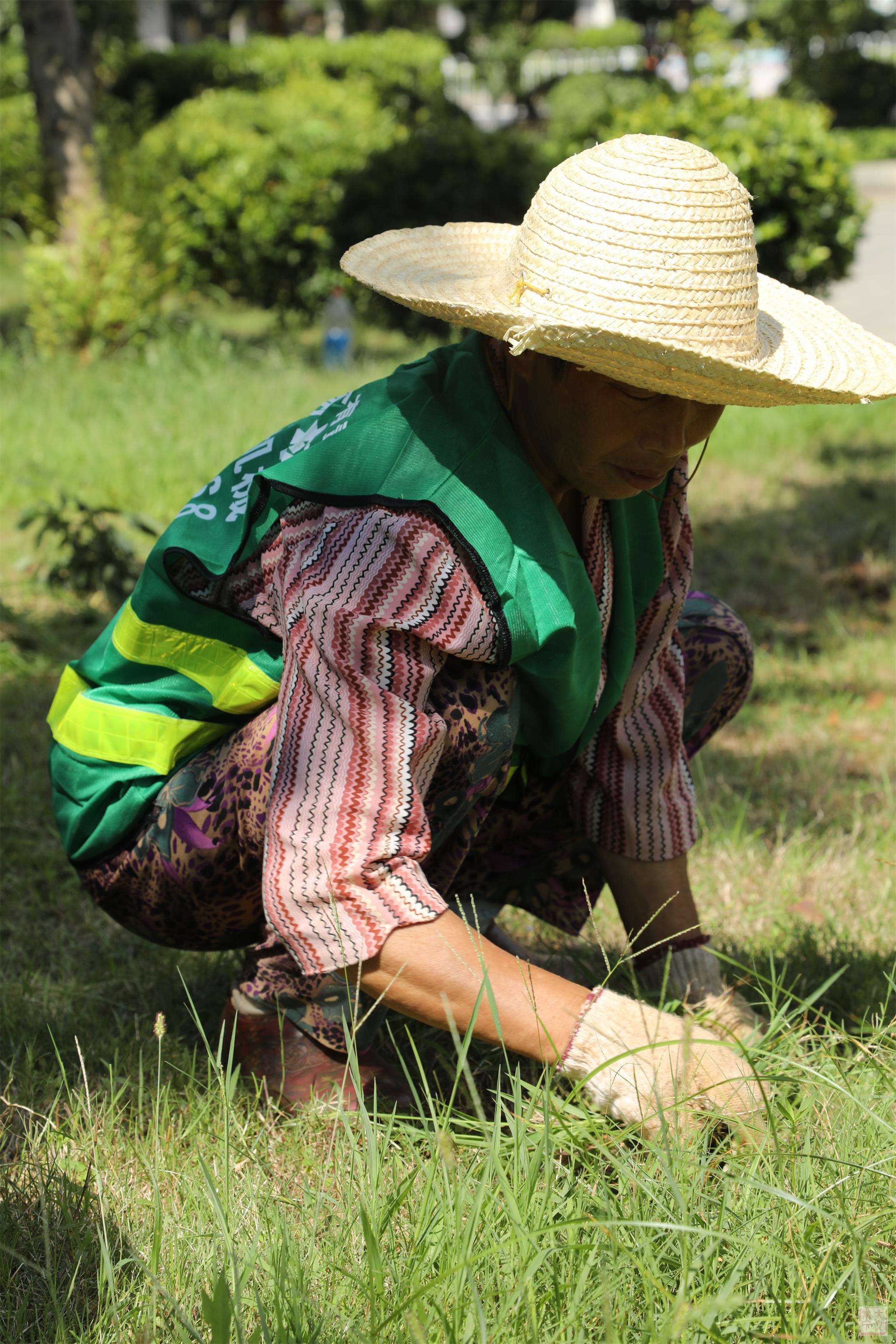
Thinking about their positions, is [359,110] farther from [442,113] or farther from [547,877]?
[547,877]

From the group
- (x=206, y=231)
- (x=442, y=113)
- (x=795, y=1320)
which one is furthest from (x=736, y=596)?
(x=442, y=113)

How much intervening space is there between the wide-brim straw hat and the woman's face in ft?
0.20

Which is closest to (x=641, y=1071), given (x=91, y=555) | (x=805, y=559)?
(x=91, y=555)

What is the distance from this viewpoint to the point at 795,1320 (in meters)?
1.25

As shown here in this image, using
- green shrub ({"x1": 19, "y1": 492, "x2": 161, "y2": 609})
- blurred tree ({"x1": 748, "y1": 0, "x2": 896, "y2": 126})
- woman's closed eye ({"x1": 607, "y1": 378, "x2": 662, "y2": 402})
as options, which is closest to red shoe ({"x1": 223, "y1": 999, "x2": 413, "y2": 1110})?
woman's closed eye ({"x1": 607, "y1": 378, "x2": 662, "y2": 402})

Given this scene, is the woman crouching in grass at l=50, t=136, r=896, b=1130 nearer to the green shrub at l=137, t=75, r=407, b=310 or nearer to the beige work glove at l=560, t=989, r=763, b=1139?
the beige work glove at l=560, t=989, r=763, b=1139

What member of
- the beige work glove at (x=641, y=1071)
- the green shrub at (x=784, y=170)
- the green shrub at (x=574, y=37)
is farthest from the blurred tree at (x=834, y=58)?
the beige work glove at (x=641, y=1071)

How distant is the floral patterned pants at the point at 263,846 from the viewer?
5.41 ft

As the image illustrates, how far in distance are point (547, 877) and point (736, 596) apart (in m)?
2.34

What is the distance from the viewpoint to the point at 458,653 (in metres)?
1.53

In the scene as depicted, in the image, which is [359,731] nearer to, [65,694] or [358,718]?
[358,718]

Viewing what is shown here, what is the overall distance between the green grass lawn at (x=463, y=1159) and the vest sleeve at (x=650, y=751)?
0.26 meters

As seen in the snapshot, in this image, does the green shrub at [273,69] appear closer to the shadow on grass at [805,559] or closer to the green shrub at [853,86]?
the green shrub at [853,86]

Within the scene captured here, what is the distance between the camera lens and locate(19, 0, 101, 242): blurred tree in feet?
24.1
